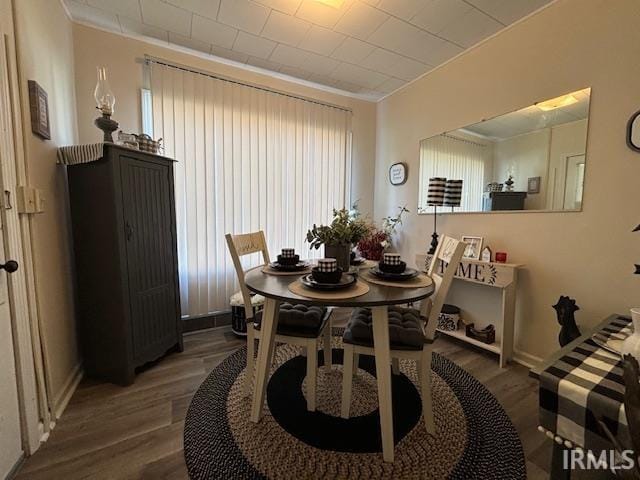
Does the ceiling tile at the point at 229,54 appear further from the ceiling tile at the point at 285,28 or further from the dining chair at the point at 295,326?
the dining chair at the point at 295,326

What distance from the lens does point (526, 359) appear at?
2.10 m

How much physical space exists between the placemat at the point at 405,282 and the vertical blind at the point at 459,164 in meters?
1.28

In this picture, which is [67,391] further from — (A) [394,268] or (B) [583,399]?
(B) [583,399]

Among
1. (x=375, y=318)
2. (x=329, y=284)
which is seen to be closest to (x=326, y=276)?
(x=329, y=284)

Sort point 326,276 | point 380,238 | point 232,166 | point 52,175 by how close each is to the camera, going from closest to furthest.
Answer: point 326,276, point 52,175, point 232,166, point 380,238

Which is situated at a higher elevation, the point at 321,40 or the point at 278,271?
the point at 321,40

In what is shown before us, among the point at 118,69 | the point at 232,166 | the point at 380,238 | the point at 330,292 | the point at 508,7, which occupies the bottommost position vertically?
the point at 330,292

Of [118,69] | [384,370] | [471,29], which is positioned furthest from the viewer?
[118,69]

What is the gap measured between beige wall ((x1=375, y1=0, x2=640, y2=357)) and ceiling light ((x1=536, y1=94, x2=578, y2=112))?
1.7 inches

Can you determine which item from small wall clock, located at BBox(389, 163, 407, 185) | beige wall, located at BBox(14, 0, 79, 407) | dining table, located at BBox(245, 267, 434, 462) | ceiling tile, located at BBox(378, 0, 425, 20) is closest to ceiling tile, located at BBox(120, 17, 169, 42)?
beige wall, located at BBox(14, 0, 79, 407)

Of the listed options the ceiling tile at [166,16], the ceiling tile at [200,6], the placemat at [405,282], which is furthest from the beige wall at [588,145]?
the ceiling tile at [166,16]

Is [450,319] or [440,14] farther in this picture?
[450,319]

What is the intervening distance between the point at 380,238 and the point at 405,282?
163cm

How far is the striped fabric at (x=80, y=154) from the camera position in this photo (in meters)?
1.68
